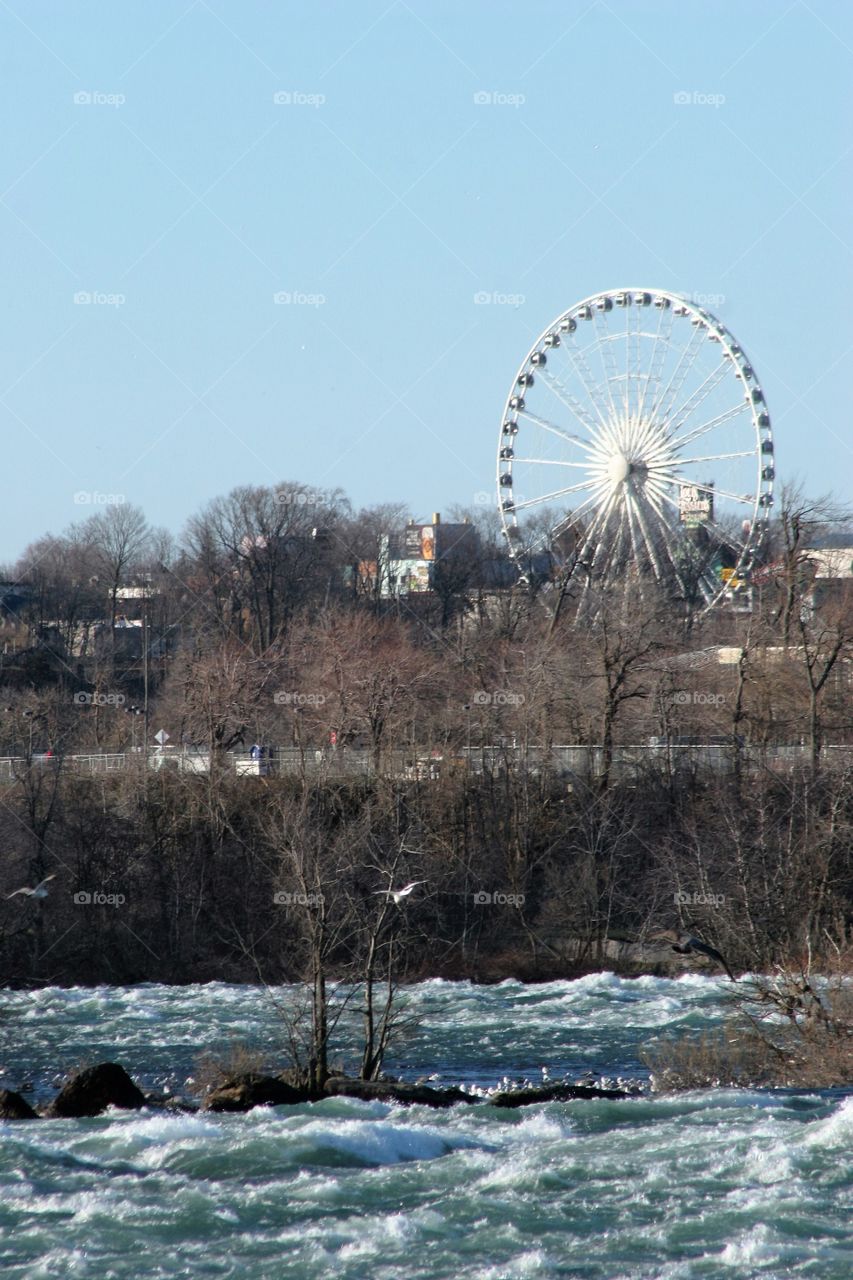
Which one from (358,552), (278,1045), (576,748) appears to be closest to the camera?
(278,1045)

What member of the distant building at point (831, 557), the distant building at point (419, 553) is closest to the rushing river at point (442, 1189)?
the distant building at point (831, 557)

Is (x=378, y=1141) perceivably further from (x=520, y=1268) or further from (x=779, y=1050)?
(x=779, y=1050)

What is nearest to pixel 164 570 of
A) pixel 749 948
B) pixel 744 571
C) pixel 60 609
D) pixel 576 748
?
pixel 60 609

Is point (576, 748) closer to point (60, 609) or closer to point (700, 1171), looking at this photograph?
point (700, 1171)

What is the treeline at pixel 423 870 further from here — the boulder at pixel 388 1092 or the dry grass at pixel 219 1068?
the boulder at pixel 388 1092

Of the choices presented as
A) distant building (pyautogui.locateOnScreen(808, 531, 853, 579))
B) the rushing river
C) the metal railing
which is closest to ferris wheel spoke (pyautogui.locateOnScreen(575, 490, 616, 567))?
distant building (pyautogui.locateOnScreen(808, 531, 853, 579))

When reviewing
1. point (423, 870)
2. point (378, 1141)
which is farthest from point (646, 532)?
point (378, 1141)

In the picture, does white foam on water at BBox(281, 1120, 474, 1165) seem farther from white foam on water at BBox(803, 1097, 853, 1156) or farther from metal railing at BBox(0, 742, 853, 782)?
metal railing at BBox(0, 742, 853, 782)
